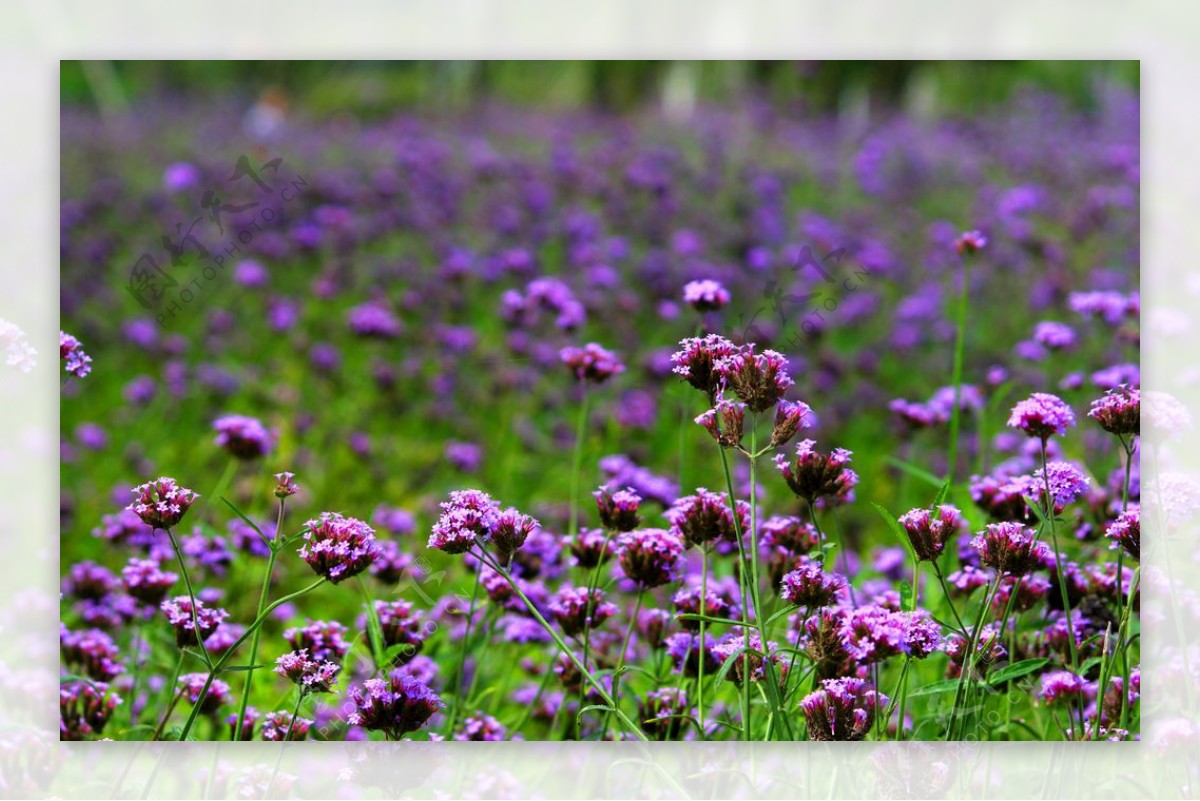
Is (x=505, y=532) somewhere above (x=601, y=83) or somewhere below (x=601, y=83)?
below

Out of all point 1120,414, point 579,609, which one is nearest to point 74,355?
point 579,609

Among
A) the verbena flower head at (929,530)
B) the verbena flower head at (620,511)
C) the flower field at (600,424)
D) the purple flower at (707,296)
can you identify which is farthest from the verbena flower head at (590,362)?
the verbena flower head at (929,530)

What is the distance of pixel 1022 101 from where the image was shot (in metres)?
2.95

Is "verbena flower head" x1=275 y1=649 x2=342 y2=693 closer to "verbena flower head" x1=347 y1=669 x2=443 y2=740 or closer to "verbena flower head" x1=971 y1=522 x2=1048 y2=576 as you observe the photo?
"verbena flower head" x1=347 y1=669 x2=443 y2=740

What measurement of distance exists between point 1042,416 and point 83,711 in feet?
4.60

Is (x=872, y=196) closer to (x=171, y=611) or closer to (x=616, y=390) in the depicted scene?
(x=616, y=390)

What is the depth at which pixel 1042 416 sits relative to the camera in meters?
1.52

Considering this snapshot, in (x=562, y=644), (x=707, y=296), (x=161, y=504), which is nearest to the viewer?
(x=562, y=644)

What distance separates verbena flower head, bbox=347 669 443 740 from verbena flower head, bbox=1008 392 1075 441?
0.81 meters

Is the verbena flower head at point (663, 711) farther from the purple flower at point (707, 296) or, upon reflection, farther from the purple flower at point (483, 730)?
the purple flower at point (707, 296)

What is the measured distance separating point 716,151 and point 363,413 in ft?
3.66

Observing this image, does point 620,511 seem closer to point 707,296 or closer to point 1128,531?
point 707,296

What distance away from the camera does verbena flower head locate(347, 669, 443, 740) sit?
1595mm

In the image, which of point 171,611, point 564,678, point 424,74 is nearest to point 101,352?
point 424,74
